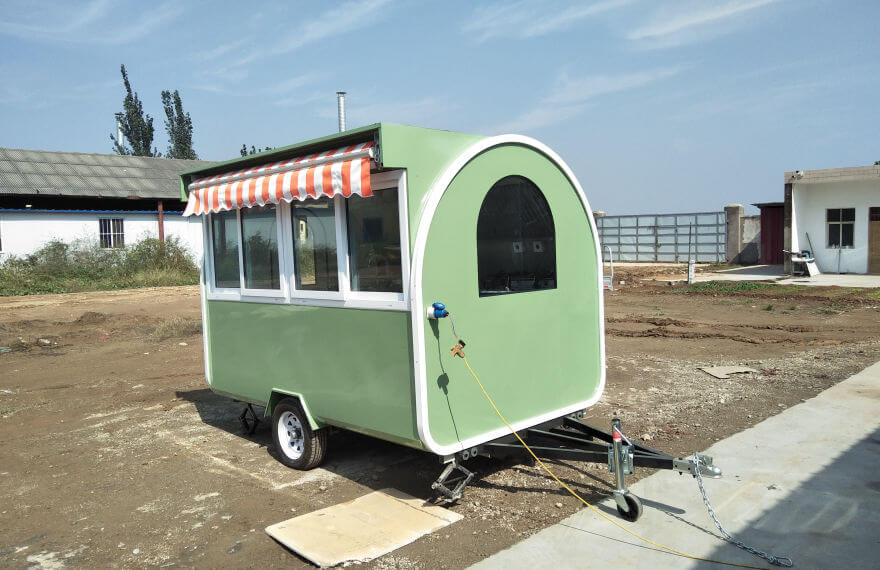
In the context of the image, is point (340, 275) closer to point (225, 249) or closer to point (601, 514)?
point (225, 249)

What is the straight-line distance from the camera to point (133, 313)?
17.5m

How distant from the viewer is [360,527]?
181 inches

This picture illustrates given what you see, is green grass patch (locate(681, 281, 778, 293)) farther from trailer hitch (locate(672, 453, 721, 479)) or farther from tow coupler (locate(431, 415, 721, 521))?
trailer hitch (locate(672, 453, 721, 479))

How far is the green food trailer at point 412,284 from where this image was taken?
462cm

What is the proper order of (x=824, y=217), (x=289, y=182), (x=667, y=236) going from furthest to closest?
(x=667, y=236), (x=824, y=217), (x=289, y=182)

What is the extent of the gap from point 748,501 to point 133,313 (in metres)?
16.2

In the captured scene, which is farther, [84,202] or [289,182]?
[84,202]

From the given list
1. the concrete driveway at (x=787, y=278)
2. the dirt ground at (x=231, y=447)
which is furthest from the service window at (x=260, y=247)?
the concrete driveway at (x=787, y=278)

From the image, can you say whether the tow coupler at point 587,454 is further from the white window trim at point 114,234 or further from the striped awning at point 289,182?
the white window trim at point 114,234

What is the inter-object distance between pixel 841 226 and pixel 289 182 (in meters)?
23.0

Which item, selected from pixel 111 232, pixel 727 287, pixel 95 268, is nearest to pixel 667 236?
pixel 727 287

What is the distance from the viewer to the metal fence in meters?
32.2

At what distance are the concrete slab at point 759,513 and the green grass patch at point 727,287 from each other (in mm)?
13624

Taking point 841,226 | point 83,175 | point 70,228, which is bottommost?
point 841,226
